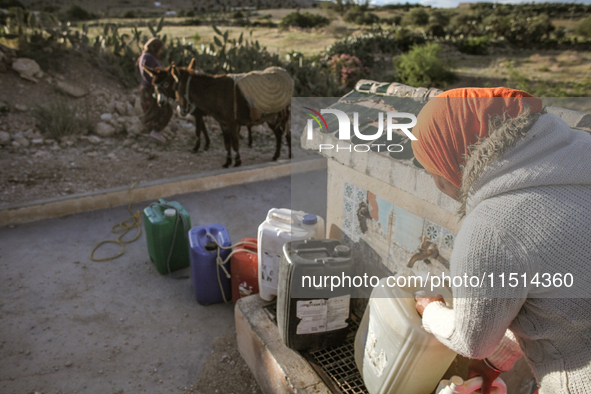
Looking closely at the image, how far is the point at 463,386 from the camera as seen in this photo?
1.64 meters

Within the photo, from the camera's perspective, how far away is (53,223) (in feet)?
15.8

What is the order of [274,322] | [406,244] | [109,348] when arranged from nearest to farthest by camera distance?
[406,244]
[274,322]
[109,348]

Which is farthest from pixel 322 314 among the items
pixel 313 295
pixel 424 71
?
pixel 424 71

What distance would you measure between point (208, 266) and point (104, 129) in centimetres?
549

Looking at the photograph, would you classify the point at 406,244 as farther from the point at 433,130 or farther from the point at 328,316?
the point at 433,130

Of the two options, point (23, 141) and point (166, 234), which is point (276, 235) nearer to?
point (166, 234)

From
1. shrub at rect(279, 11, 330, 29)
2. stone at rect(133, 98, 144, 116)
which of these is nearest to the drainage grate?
stone at rect(133, 98, 144, 116)

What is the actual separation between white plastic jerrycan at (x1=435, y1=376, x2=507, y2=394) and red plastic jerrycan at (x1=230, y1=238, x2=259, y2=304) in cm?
174

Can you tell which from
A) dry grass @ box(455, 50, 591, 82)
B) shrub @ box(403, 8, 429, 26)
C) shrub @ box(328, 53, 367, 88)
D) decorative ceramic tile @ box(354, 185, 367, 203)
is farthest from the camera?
shrub @ box(403, 8, 429, 26)

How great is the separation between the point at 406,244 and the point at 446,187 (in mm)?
882

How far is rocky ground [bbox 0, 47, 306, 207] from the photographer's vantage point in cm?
600

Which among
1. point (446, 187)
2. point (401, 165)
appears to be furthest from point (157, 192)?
point (446, 187)

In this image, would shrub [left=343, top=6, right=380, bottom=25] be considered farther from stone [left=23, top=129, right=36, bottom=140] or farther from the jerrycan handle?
the jerrycan handle

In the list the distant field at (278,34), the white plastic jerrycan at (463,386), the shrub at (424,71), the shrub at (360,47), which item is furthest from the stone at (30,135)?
the distant field at (278,34)
